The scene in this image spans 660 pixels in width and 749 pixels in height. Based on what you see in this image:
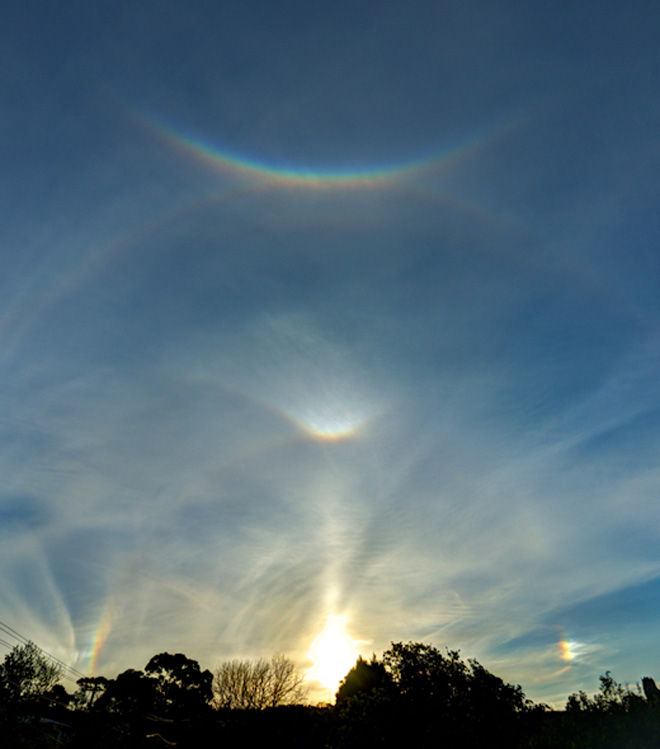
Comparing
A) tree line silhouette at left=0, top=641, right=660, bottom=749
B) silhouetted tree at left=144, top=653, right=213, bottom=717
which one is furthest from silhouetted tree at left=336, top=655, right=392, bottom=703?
silhouetted tree at left=144, top=653, right=213, bottom=717

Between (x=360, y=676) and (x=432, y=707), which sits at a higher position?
(x=360, y=676)

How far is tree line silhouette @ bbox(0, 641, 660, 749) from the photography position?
68.7 feet

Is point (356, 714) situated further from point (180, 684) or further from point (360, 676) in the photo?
point (180, 684)

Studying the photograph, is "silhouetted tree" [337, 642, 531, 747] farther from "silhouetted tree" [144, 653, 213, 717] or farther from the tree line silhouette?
"silhouetted tree" [144, 653, 213, 717]

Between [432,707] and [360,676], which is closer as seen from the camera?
[432,707]

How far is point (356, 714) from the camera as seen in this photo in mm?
28141

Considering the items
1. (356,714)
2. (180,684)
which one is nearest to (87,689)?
(180,684)

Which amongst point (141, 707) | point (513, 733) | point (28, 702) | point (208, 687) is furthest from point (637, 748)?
point (141, 707)

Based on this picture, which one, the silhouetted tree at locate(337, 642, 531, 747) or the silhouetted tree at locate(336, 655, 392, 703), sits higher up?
the silhouetted tree at locate(336, 655, 392, 703)

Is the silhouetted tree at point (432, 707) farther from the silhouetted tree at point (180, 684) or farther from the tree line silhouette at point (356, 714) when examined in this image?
the silhouetted tree at point (180, 684)

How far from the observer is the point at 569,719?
69.4ft

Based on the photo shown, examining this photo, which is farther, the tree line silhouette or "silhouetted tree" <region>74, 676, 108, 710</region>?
"silhouetted tree" <region>74, 676, 108, 710</region>

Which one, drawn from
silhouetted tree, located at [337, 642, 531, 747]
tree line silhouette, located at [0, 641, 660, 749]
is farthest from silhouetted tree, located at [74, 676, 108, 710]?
silhouetted tree, located at [337, 642, 531, 747]

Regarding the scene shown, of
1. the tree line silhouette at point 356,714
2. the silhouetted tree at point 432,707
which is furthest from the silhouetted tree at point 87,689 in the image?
the silhouetted tree at point 432,707
